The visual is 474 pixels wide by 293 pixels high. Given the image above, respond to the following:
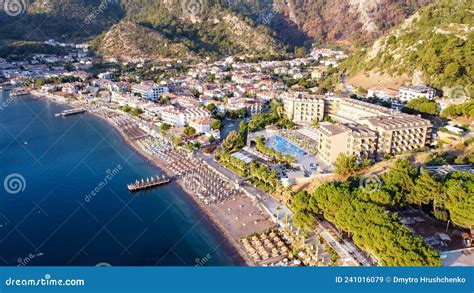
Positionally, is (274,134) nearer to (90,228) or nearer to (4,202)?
(90,228)

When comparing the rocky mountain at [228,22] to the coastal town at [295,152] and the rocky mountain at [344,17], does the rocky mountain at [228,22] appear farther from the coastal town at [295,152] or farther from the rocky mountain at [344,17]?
the coastal town at [295,152]

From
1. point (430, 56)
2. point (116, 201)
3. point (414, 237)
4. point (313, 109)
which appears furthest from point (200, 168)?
point (430, 56)

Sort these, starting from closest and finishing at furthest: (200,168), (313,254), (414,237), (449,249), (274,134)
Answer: (414,237) < (449,249) < (313,254) < (200,168) < (274,134)

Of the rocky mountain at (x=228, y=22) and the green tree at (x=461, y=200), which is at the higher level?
the rocky mountain at (x=228, y=22)

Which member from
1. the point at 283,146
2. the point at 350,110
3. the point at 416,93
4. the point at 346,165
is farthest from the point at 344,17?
the point at 346,165

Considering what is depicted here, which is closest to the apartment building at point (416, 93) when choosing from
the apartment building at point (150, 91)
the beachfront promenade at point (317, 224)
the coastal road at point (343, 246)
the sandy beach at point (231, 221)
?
the beachfront promenade at point (317, 224)

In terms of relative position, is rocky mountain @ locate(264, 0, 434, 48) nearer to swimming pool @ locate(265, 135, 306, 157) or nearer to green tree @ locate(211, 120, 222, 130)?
green tree @ locate(211, 120, 222, 130)

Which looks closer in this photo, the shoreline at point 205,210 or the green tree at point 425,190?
the green tree at point 425,190

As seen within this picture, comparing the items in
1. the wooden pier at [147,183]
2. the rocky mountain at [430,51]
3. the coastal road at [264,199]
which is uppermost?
the rocky mountain at [430,51]
